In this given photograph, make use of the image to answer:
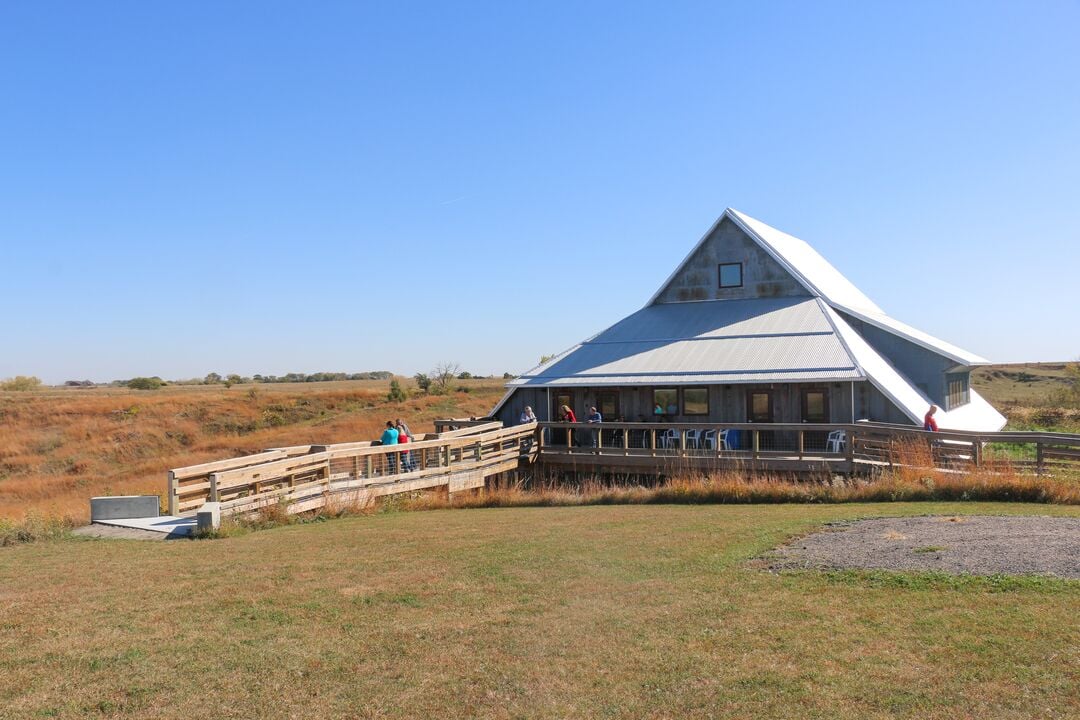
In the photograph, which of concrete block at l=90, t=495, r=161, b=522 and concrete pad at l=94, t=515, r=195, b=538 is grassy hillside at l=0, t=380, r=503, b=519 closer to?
concrete block at l=90, t=495, r=161, b=522

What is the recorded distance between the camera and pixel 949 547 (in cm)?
981

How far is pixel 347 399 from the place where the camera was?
233ft

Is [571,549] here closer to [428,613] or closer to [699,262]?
[428,613]

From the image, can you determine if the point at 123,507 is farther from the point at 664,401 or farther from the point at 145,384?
the point at 145,384

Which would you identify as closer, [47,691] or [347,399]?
[47,691]

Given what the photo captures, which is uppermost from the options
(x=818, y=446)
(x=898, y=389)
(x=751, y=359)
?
(x=751, y=359)

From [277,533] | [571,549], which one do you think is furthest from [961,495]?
[277,533]

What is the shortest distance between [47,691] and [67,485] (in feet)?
114

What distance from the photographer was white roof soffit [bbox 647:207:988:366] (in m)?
28.9

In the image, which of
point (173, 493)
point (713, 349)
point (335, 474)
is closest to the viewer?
point (173, 493)

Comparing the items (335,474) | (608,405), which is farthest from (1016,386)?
(335,474)

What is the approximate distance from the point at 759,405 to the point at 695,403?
2.14 meters

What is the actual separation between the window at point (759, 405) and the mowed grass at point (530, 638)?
15.5m

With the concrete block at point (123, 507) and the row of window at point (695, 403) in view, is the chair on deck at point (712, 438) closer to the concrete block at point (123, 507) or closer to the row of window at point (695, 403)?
the row of window at point (695, 403)
